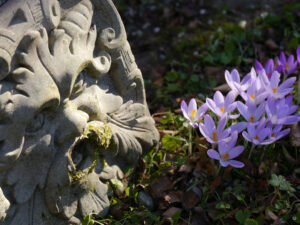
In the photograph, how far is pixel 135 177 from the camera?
293cm

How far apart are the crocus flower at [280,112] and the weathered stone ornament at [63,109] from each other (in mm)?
800

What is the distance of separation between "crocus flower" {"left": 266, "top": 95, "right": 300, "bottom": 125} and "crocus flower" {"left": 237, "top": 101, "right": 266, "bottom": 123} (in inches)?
1.9

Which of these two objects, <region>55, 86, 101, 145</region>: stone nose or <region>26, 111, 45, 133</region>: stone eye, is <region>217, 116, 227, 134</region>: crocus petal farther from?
<region>26, 111, 45, 133</region>: stone eye

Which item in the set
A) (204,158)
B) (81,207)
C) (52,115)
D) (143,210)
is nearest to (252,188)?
(204,158)

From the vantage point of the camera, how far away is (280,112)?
2455mm

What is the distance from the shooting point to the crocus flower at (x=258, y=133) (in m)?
2.40

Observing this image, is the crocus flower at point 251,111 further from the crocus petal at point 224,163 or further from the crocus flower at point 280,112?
the crocus petal at point 224,163

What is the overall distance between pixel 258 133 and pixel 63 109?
1.04m

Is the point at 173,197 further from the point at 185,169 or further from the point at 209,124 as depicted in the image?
the point at 209,124

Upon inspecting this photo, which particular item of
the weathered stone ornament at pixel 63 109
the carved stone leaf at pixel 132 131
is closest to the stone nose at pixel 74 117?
the weathered stone ornament at pixel 63 109

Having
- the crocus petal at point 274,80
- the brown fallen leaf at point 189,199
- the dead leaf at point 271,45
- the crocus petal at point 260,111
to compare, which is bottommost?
the dead leaf at point 271,45

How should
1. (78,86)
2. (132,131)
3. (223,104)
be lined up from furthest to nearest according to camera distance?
(132,131) → (223,104) → (78,86)

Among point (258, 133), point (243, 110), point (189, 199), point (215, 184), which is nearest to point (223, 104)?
point (243, 110)

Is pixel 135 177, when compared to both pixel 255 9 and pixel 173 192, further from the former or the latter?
pixel 255 9
